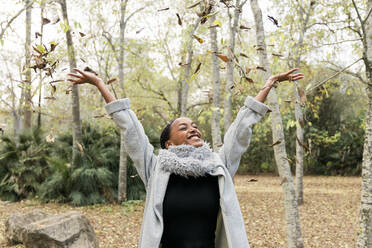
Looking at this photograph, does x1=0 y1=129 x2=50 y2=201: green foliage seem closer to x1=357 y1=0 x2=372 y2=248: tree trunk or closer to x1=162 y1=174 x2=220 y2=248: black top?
x1=357 y1=0 x2=372 y2=248: tree trunk

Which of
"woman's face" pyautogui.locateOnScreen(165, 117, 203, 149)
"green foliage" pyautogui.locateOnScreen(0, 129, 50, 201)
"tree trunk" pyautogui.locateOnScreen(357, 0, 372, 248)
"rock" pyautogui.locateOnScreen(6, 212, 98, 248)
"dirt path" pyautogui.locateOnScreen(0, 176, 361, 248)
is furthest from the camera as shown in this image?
"green foliage" pyautogui.locateOnScreen(0, 129, 50, 201)

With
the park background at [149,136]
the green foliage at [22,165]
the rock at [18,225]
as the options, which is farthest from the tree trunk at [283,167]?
the green foliage at [22,165]

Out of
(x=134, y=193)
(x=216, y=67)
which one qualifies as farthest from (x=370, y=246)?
(x=134, y=193)

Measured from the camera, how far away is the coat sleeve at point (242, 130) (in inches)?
81.7

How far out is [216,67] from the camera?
24.8 feet

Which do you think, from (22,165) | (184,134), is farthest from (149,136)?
(184,134)

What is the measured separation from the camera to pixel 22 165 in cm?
1013

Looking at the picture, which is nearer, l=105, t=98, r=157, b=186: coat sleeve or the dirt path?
l=105, t=98, r=157, b=186: coat sleeve

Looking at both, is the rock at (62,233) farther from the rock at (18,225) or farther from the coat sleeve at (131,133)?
the coat sleeve at (131,133)

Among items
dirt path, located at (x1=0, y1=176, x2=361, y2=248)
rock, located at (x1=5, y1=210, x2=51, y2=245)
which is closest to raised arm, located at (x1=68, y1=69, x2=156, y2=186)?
rock, located at (x1=5, y1=210, x2=51, y2=245)

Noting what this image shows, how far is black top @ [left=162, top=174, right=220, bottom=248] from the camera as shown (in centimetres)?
197

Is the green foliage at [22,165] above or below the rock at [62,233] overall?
above

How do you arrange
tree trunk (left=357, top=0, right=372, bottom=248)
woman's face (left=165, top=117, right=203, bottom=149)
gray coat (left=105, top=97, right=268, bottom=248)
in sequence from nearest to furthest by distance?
gray coat (left=105, top=97, right=268, bottom=248) → woman's face (left=165, top=117, right=203, bottom=149) → tree trunk (left=357, top=0, right=372, bottom=248)

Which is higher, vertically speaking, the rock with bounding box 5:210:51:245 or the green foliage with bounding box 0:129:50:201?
the green foliage with bounding box 0:129:50:201
